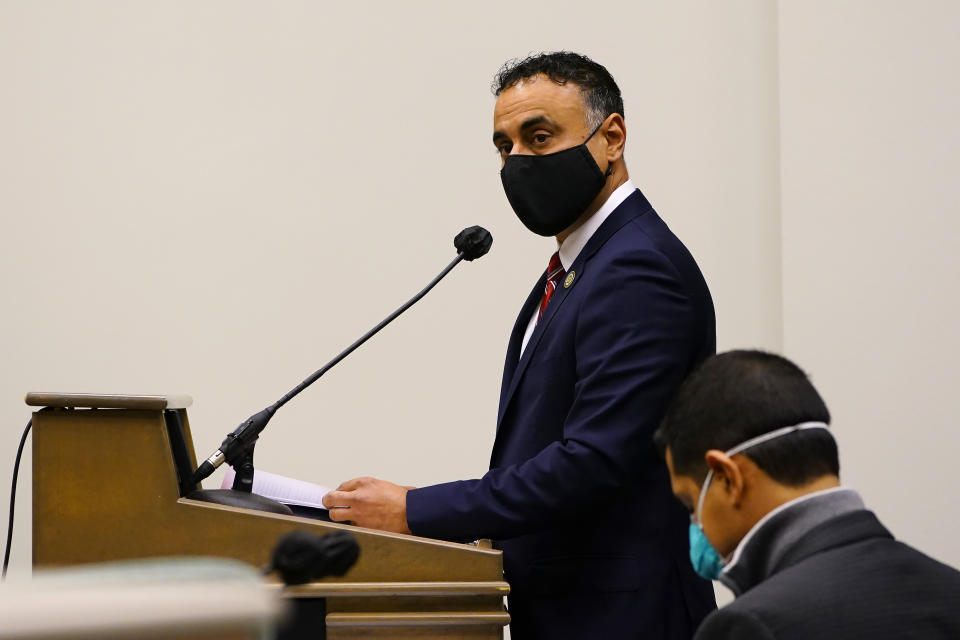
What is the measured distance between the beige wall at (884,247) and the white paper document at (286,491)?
180 centimetres

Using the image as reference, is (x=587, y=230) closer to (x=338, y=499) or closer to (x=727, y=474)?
(x=338, y=499)

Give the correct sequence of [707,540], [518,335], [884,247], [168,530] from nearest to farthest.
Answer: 1. [707,540]
2. [168,530]
3. [518,335]
4. [884,247]

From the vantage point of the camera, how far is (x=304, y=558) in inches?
33.2

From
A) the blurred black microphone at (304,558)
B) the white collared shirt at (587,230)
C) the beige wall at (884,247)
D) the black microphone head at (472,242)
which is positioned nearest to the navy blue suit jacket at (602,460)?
the white collared shirt at (587,230)

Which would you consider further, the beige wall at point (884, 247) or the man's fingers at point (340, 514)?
the beige wall at point (884, 247)

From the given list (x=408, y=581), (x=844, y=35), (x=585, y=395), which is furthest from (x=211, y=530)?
(x=844, y=35)

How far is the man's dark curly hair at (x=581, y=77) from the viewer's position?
2146mm

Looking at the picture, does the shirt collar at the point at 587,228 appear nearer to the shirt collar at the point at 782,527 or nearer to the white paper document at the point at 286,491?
the white paper document at the point at 286,491

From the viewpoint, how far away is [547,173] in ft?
6.93

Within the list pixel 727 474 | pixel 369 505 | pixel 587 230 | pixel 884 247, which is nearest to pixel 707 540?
pixel 727 474

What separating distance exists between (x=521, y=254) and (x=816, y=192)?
90cm

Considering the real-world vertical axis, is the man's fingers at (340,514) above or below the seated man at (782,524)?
below

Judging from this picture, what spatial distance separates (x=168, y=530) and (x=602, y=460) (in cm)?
66

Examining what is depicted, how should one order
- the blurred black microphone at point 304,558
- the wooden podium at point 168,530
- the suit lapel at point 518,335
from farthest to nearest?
the suit lapel at point 518,335
the wooden podium at point 168,530
the blurred black microphone at point 304,558
